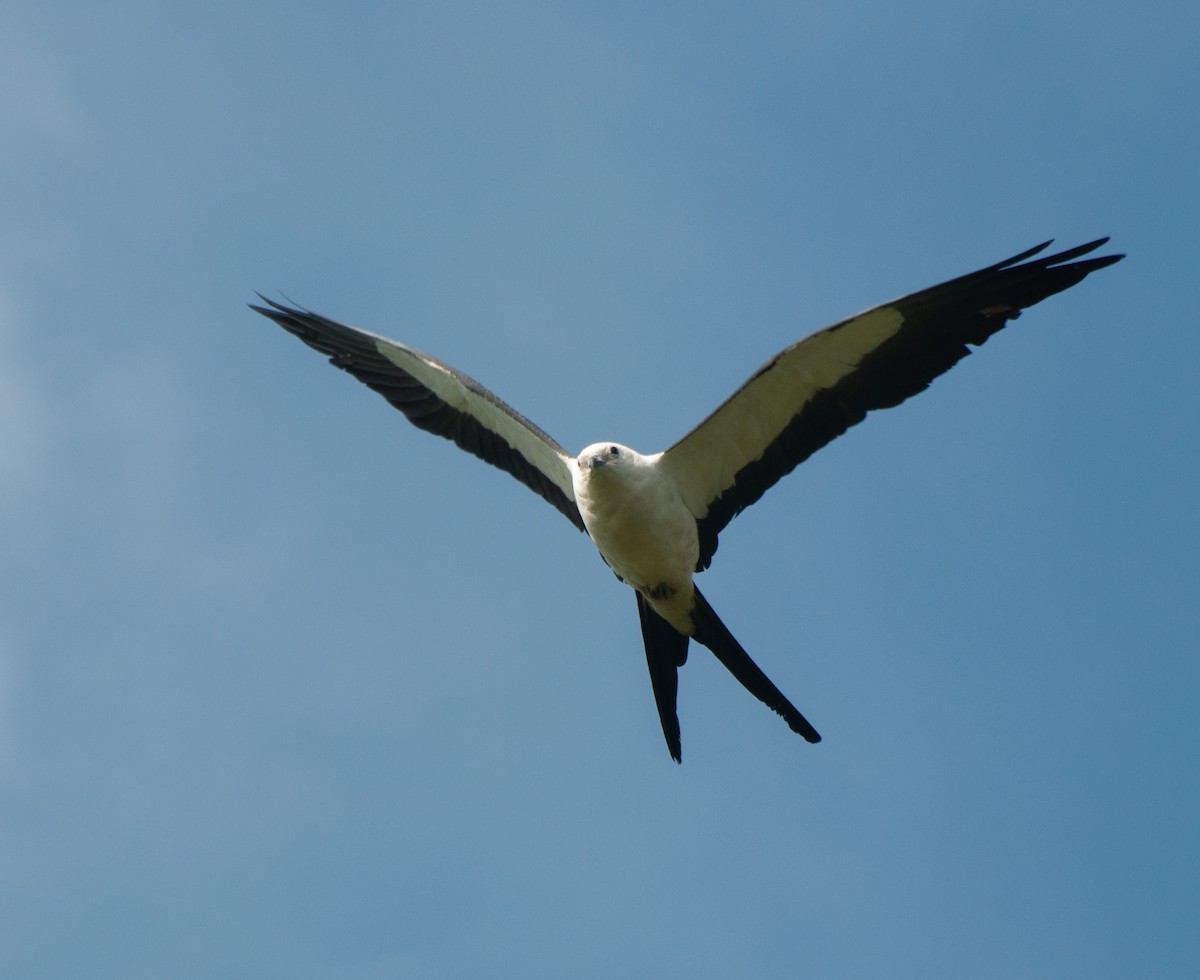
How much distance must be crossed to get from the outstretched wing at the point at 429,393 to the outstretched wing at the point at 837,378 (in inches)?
43.6

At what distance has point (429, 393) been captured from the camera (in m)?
11.0

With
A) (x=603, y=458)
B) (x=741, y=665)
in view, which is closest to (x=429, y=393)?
(x=603, y=458)

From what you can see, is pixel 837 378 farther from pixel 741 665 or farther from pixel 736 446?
pixel 741 665

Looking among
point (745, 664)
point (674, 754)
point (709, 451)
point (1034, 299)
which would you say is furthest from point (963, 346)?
point (674, 754)

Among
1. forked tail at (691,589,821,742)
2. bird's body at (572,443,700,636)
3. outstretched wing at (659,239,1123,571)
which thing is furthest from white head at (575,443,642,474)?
forked tail at (691,589,821,742)

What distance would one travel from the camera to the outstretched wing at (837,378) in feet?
29.9

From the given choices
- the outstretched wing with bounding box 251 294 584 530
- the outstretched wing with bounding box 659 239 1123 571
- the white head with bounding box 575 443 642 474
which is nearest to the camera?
the outstretched wing with bounding box 659 239 1123 571

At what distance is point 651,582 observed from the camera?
9.86m

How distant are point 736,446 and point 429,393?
2.32 metres

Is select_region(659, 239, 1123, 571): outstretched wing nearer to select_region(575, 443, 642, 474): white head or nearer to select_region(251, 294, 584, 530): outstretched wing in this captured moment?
select_region(575, 443, 642, 474): white head

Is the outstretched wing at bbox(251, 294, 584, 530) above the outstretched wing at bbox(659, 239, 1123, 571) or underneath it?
above

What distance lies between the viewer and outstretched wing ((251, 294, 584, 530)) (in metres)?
10.7

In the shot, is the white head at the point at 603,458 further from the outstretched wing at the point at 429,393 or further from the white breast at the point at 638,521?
the outstretched wing at the point at 429,393

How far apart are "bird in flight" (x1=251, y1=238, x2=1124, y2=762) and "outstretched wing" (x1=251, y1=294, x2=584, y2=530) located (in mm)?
22
